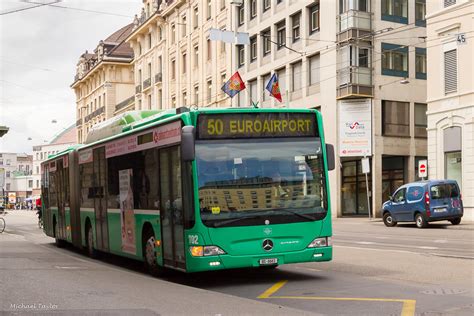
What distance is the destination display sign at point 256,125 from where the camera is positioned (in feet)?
36.7

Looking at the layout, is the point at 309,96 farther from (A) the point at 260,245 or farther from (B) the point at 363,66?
(A) the point at 260,245

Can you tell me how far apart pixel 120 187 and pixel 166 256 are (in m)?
2.91

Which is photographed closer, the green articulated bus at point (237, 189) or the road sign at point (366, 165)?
the green articulated bus at point (237, 189)

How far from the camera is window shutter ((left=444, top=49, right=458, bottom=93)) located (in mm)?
34281

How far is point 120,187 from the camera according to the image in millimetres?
14445

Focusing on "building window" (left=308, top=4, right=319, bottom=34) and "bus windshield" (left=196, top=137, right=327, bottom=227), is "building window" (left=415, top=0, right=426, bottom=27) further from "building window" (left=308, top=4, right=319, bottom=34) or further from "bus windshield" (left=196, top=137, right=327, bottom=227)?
"bus windshield" (left=196, top=137, right=327, bottom=227)

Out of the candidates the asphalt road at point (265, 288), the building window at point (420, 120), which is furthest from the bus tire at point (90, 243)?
the building window at point (420, 120)

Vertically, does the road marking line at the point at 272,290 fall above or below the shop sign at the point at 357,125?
below

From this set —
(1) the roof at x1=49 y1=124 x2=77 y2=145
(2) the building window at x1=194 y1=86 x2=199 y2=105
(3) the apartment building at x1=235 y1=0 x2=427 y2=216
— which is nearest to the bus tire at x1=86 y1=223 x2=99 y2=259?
(3) the apartment building at x1=235 y1=0 x2=427 y2=216

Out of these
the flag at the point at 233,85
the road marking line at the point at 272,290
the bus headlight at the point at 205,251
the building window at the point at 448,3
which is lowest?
the road marking line at the point at 272,290

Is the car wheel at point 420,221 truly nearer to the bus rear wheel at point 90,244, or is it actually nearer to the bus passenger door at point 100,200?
the bus rear wheel at point 90,244

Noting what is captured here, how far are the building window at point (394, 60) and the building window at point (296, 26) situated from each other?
6115mm

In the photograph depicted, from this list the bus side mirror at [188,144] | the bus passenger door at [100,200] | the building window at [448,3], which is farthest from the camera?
the building window at [448,3]

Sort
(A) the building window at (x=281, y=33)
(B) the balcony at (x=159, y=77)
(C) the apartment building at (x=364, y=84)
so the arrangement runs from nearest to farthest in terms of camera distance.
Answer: (C) the apartment building at (x=364, y=84) < (A) the building window at (x=281, y=33) < (B) the balcony at (x=159, y=77)
